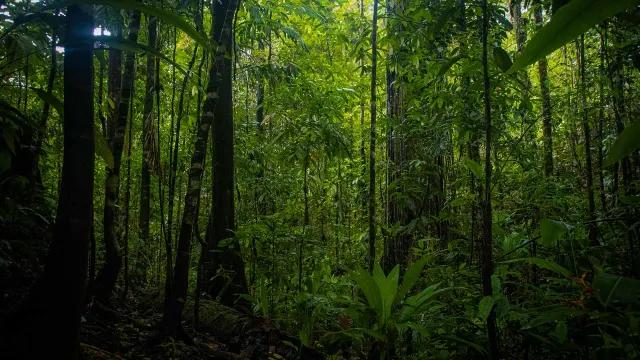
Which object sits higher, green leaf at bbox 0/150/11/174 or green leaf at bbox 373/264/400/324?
green leaf at bbox 0/150/11/174

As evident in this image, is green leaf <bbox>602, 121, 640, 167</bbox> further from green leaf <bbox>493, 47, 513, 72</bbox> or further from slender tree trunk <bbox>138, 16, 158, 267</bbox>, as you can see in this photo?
slender tree trunk <bbox>138, 16, 158, 267</bbox>

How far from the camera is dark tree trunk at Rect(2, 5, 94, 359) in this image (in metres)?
1.65

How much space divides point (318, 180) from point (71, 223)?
624 cm

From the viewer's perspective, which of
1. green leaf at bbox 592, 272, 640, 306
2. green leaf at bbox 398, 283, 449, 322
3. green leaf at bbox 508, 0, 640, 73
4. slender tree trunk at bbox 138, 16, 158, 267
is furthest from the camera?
slender tree trunk at bbox 138, 16, 158, 267

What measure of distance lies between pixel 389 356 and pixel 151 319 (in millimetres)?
2864

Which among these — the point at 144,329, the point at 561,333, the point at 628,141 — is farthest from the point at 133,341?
the point at 628,141

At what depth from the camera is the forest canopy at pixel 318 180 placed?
5.61ft

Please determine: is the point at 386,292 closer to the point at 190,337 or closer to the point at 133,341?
the point at 190,337

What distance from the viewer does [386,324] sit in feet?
11.8

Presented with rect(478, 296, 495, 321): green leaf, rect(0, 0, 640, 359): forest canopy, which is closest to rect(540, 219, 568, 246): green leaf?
rect(0, 0, 640, 359): forest canopy

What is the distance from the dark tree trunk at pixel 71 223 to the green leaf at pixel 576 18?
1577 mm

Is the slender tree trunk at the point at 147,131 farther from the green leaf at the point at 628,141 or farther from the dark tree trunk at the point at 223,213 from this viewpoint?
the green leaf at the point at 628,141

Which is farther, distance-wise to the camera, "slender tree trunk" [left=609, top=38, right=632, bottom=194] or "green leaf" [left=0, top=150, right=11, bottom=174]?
"slender tree trunk" [left=609, top=38, right=632, bottom=194]

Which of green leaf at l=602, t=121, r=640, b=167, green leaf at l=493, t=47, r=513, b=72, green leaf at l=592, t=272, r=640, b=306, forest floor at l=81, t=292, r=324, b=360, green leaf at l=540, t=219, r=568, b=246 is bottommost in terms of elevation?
forest floor at l=81, t=292, r=324, b=360
